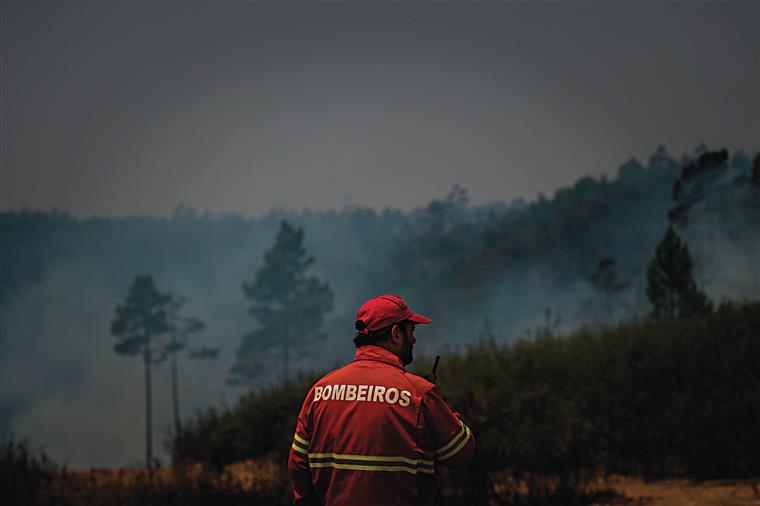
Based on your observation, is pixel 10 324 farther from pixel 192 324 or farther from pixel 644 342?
pixel 644 342

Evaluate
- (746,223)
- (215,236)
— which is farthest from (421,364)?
(215,236)

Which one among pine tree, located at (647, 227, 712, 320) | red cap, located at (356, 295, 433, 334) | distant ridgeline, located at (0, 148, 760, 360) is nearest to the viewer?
red cap, located at (356, 295, 433, 334)

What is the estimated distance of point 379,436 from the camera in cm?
354

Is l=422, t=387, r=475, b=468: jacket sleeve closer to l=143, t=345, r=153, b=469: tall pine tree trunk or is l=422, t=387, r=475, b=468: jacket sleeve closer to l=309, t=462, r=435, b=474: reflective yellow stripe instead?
l=309, t=462, r=435, b=474: reflective yellow stripe

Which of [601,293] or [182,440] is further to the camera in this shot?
[601,293]

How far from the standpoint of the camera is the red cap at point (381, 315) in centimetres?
367

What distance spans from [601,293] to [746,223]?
918 cm

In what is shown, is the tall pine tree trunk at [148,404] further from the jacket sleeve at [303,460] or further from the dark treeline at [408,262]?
the jacket sleeve at [303,460]

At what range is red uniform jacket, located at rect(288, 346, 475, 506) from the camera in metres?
3.55

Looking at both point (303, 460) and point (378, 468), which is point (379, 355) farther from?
point (303, 460)

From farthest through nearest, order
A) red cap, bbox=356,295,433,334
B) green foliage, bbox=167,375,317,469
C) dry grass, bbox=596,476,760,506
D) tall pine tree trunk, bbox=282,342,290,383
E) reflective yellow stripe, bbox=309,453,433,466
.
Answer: tall pine tree trunk, bbox=282,342,290,383 < green foliage, bbox=167,375,317,469 < dry grass, bbox=596,476,760,506 < red cap, bbox=356,295,433,334 < reflective yellow stripe, bbox=309,453,433,466

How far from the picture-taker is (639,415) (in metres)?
11.6

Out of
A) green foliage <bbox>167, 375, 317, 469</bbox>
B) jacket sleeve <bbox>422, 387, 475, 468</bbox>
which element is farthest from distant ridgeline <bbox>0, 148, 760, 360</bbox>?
jacket sleeve <bbox>422, 387, 475, 468</bbox>

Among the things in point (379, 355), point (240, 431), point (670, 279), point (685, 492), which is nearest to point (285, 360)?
point (670, 279)
